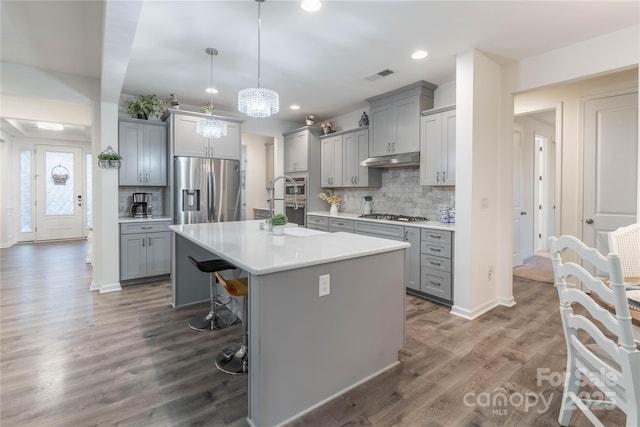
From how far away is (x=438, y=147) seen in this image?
12.5 feet

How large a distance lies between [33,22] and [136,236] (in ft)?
8.09

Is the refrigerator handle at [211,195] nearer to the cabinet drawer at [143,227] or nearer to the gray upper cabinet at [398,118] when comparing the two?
the cabinet drawer at [143,227]

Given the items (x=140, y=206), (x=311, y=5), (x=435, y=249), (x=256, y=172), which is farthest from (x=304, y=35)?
(x=256, y=172)

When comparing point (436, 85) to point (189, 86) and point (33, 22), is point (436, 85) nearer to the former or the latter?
point (189, 86)

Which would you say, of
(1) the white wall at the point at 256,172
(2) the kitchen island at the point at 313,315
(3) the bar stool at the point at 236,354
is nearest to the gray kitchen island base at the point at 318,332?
(2) the kitchen island at the point at 313,315

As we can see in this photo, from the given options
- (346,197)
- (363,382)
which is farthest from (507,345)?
(346,197)

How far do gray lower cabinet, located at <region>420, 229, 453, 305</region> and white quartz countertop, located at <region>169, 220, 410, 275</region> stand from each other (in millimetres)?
1388

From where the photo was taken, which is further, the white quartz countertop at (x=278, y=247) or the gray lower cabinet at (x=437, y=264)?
the gray lower cabinet at (x=437, y=264)

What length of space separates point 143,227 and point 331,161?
3098 mm

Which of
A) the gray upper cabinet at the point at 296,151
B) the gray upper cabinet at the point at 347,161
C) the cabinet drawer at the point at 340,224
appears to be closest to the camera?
the cabinet drawer at the point at 340,224

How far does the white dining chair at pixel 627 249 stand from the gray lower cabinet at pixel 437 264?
145 centimetres

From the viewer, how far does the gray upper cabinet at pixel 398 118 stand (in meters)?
4.07

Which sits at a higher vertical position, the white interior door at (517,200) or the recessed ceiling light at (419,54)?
the recessed ceiling light at (419,54)

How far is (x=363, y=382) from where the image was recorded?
81.3 inches
